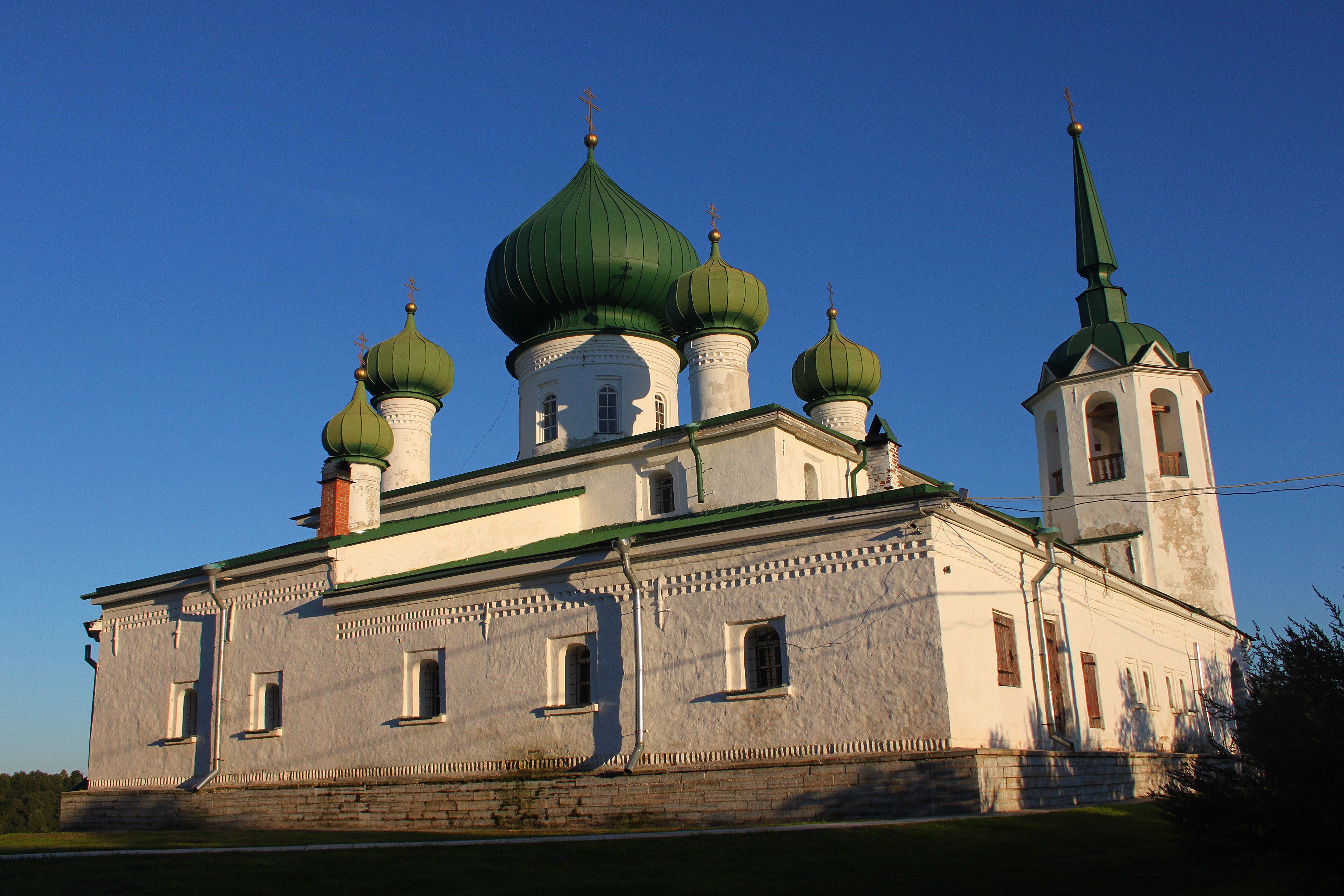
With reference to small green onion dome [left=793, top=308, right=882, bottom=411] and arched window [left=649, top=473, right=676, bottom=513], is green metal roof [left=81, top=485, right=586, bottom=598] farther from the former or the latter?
small green onion dome [left=793, top=308, right=882, bottom=411]

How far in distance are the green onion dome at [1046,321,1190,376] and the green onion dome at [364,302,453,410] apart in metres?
12.1

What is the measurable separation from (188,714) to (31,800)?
5059 centimetres

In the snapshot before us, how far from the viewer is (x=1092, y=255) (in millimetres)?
22984

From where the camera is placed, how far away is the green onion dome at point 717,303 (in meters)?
18.8

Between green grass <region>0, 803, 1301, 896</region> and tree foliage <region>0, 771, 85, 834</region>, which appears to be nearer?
green grass <region>0, 803, 1301, 896</region>

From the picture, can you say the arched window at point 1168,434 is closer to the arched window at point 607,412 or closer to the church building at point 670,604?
the church building at point 670,604

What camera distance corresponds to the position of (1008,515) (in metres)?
13.1

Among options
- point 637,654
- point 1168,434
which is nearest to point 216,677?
point 637,654

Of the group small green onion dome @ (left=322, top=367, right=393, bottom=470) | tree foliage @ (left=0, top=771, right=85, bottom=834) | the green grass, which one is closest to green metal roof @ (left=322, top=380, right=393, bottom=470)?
small green onion dome @ (left=322, top=367, right=393, bottom=470)

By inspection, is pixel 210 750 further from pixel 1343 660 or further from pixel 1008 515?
pixel 1343 660

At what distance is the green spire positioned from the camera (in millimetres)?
22469

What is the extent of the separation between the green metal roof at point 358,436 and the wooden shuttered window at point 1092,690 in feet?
34.6

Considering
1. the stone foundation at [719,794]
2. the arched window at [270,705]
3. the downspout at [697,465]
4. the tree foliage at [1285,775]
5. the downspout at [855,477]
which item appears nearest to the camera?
the tree foliage at [1285,775]

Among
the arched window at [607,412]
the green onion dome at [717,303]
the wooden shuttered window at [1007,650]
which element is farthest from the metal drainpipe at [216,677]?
the wooden shuttered window at [1007,650]
